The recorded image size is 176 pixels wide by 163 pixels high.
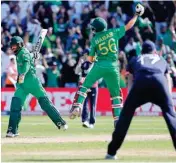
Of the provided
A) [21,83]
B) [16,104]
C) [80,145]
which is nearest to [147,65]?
[80,145]

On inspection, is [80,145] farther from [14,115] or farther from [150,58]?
[150,58]

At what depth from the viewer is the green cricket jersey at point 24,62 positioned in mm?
18484

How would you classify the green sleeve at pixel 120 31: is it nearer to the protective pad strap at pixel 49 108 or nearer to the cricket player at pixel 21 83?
the cricket player at pixel 21 83

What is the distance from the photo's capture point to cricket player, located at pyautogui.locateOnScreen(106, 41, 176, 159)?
550 inches

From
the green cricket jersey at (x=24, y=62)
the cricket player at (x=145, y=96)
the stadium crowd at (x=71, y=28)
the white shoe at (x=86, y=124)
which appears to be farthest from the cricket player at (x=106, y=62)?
the stadium crowd at (x=71, y=28)

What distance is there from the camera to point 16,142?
56.9 feet

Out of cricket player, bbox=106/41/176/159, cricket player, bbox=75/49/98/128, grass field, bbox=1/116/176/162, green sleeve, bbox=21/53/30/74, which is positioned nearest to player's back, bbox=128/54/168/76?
cricket player, bbox=106/41/176/159

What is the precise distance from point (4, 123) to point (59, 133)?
4.45 meters

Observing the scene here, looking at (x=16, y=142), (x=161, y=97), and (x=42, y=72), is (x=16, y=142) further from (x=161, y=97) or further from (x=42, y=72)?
(x=42, y=72)

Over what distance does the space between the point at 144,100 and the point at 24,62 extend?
5.14 m

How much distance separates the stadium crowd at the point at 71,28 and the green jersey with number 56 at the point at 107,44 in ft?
39.8

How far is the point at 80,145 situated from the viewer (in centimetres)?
1681

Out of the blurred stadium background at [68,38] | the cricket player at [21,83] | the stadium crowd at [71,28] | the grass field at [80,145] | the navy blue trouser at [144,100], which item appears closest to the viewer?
the navy blue trouser at [144,100]

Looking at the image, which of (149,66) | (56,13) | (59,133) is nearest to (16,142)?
(59,133)
